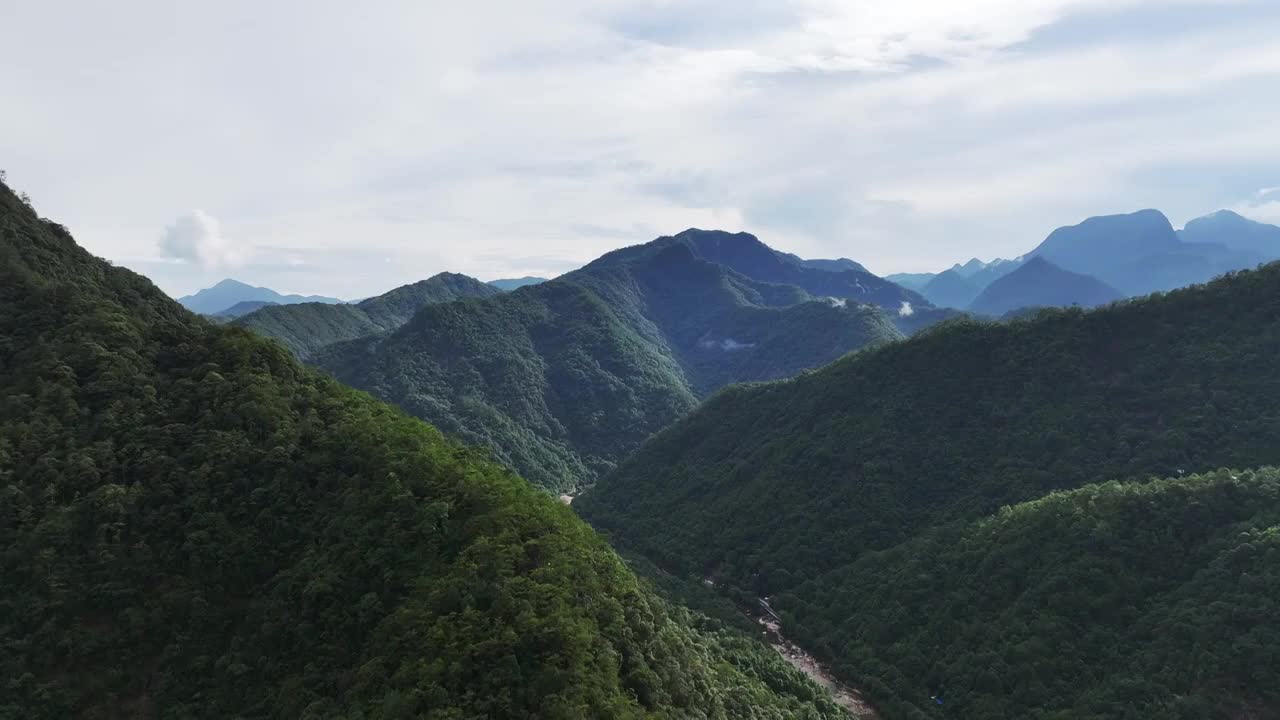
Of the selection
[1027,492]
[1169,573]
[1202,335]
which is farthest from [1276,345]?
[1169,573]

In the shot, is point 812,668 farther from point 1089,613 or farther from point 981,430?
point 981,430

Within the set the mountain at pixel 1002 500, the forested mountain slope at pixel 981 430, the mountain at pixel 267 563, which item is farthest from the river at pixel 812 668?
the mountain at pixel 267 563

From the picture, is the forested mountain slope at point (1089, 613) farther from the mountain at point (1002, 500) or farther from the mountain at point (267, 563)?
the mountain at point (267, 563)

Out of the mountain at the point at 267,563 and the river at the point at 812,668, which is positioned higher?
the mountain at the point at 267,563

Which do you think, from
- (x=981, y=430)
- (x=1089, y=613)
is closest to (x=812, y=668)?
(x=1089, y=613)

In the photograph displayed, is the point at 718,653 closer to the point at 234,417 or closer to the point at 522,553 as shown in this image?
the point at 522,553
